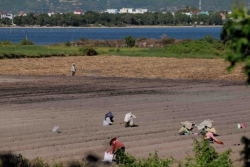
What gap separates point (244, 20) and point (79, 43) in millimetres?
85453

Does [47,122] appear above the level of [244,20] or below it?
below

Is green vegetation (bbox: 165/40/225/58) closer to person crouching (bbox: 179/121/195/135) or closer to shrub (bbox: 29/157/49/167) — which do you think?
person crouching (bbox: 179/121/195/135)

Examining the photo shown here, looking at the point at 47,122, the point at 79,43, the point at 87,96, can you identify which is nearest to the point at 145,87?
the point at 87,96

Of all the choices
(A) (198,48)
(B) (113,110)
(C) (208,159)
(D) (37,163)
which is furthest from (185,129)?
(A) (198,48)

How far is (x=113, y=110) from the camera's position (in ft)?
69.6

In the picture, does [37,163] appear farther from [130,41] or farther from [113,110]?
[130,41]

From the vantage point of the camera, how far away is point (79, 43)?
8994 centimetres

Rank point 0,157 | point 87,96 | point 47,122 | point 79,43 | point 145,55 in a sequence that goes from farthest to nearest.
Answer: point 79,43 → point 145,55 → point 87,96 → point 47,122 → point 0,157

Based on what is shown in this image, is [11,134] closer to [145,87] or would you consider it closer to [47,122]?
[47,122]

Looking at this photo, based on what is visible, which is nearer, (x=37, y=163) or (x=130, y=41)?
(x=37, y=163)

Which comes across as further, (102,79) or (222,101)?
(102,79)

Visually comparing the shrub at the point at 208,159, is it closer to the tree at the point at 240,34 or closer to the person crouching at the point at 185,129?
the person crouching at the point at 185,129

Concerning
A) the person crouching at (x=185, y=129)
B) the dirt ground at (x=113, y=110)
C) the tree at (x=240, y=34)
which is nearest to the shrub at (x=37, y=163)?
the dirt ground at (x=113, y=110)

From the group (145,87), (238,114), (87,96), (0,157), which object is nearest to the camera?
(0,157)
